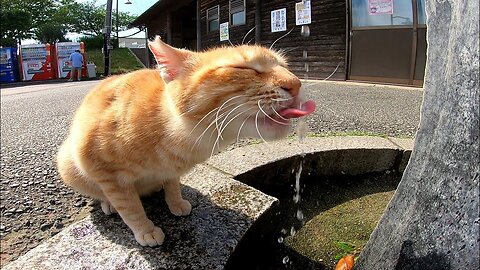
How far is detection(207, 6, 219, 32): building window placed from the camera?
13.0 m

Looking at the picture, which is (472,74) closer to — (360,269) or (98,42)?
(360,269)

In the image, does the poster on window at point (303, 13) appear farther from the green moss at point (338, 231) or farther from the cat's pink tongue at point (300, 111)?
the cat's pink tongue at point (300, 111)

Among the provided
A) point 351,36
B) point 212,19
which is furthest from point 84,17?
point 351,36

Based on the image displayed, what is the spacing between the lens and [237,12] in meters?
11.8

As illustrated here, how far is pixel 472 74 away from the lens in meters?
0.75

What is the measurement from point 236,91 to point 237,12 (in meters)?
11.4

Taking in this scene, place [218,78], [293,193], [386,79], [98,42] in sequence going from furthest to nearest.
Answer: [98,42]
[386,79]
[293,193]
[218,78]

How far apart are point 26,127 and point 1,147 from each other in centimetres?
104

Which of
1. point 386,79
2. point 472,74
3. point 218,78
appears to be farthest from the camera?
point 386,79

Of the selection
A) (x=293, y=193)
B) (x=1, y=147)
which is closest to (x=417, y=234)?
(x=293, y=193)

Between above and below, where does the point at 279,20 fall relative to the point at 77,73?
above

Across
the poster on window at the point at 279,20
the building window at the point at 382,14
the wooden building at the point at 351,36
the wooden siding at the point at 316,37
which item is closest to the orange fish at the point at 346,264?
the wooden building at the point at 351,36

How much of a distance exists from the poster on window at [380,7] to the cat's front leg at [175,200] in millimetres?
7475

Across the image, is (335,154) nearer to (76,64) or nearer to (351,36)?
(351,36)
